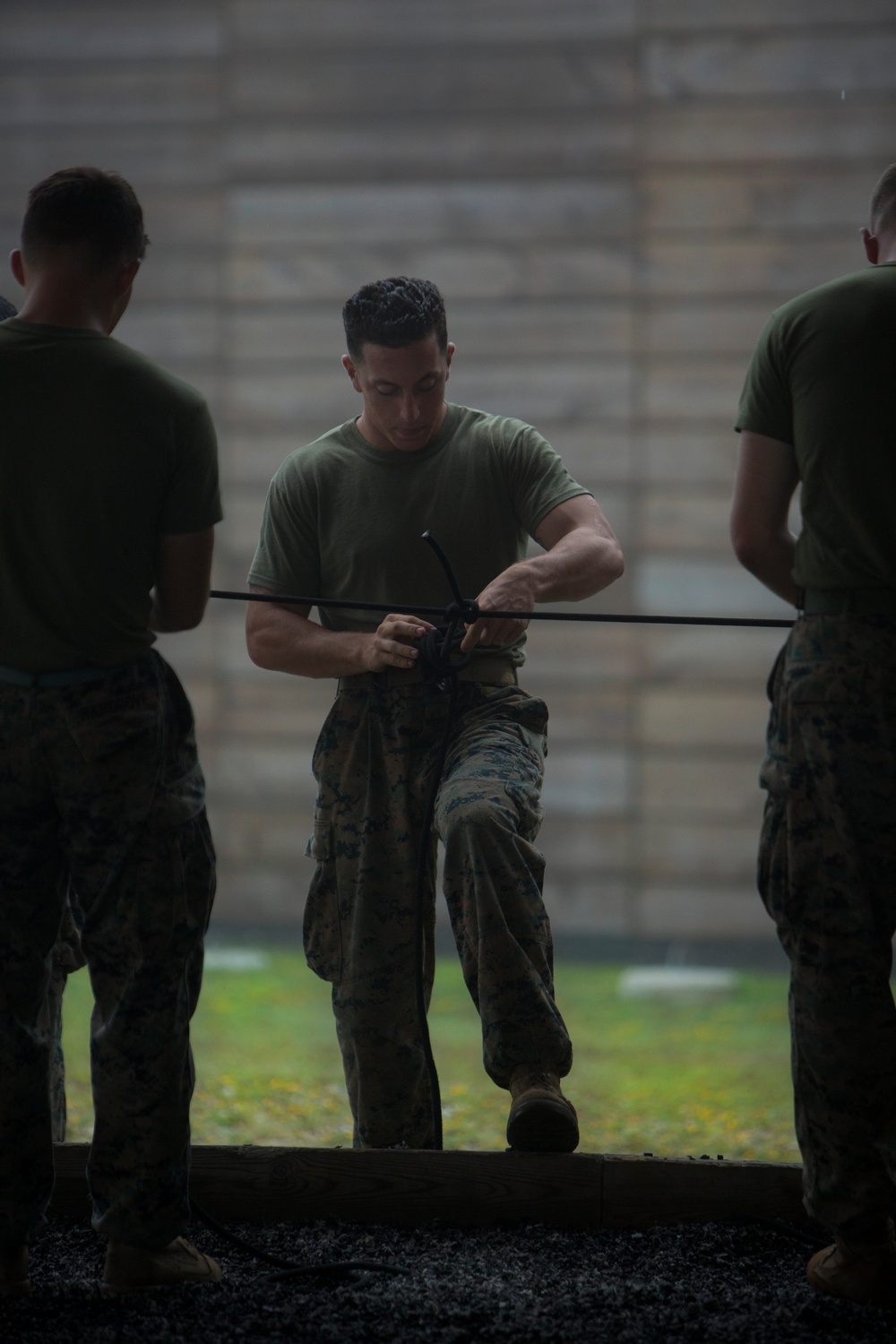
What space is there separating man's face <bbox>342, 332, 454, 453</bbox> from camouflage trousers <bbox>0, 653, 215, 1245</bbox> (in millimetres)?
873

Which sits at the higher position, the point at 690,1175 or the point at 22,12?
→ the point at 22,12

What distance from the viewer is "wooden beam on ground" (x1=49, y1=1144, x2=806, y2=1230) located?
6.55ft

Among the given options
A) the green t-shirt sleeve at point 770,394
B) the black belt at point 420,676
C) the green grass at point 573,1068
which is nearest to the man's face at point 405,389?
the black belt at point 420,676

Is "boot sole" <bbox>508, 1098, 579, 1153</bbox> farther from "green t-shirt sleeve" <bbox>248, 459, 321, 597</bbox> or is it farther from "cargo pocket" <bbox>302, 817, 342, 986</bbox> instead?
"green t-shirt sleeve" <bbox>248, 459, 321, 597</bbox>

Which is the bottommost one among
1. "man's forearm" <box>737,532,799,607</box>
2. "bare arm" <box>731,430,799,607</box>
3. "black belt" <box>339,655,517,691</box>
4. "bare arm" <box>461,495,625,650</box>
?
"black belt" <box>339,655,517,691</box>

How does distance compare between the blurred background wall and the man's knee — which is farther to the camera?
the blurred background wall

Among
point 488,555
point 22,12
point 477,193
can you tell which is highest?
point 22,12

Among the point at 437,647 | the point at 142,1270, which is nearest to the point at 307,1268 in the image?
the point at 142,1270

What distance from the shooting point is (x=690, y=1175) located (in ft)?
6.57

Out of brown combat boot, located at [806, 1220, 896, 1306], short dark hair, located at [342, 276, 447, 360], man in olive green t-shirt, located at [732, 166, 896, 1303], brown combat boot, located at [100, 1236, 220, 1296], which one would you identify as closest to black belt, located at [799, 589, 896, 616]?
man in olive green t-shirt, located at [732, 166, 896, 1303]

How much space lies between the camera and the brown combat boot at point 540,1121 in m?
2.00

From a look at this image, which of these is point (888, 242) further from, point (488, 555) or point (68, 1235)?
point (68, 1235)

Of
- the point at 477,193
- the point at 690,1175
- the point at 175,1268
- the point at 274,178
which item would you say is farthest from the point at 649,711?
the point at 175,1268

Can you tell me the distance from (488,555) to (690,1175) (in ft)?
3.49
